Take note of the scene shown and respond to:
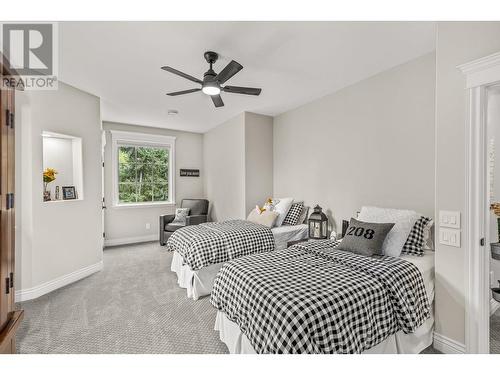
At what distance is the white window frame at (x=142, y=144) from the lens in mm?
5160

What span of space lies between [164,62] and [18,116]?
1.76 m

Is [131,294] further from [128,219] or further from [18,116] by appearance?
[128,219]

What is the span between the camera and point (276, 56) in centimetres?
253

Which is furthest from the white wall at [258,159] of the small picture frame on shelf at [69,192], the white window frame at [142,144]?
the small picture frame on shelf at [69,192]

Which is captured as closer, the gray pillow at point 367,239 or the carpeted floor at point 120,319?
the carpeted floor at point 120,319

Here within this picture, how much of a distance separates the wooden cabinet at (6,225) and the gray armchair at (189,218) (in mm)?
3346

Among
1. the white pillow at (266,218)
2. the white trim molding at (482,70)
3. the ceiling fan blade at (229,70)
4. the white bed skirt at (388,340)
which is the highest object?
the ceiling fan blade at (229,70)

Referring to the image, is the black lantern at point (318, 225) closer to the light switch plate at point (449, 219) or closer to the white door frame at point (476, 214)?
the light switch plate at point (449, 219)

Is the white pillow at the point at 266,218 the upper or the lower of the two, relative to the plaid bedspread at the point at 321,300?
upper

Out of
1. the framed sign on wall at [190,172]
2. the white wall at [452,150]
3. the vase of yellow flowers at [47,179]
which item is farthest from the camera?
the framed sign on wall at [190,172]

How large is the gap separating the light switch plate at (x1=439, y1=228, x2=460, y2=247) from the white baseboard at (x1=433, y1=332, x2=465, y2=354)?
2.36 ft

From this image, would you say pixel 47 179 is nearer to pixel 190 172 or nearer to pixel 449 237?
pixel 190 172

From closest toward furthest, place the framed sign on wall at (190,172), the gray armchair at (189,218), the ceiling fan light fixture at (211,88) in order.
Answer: the ceiling fan light fixture at (211,88)
the gray armchair at (189,218)
the framed sign on wall at (190,172)

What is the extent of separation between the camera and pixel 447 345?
1851 mm
